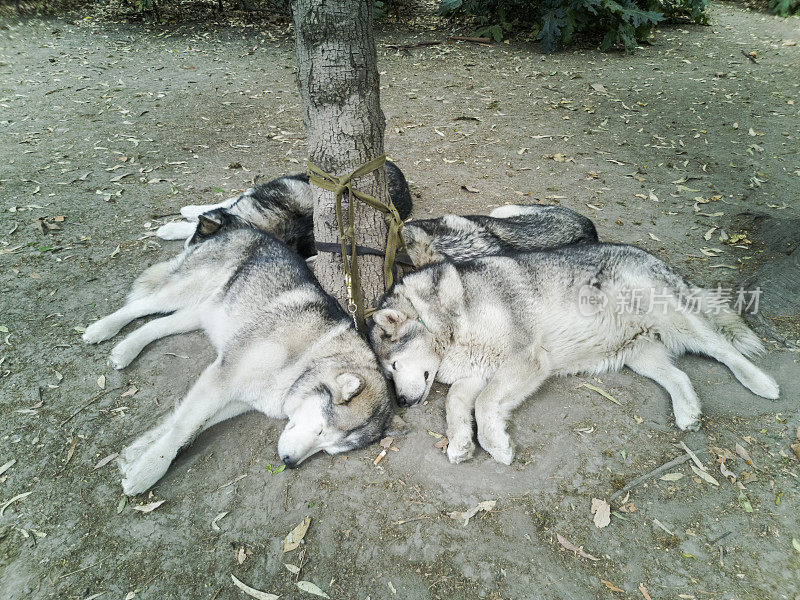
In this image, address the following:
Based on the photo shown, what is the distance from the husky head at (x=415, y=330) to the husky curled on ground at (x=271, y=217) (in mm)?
1580

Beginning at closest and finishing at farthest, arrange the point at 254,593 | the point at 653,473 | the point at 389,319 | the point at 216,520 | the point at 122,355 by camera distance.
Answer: the point at 254,593 → the point at 216,520 → the point at 653,473 → the point at 389,319 → the point at 122,355

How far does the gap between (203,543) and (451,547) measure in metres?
1.51

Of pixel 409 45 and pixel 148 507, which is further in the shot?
pixel 409 45

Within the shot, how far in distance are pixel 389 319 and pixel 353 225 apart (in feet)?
2.73

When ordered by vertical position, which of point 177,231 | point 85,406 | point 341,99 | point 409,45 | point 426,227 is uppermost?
point 341,99

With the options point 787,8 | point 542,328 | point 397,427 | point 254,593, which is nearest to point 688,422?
point 542,328

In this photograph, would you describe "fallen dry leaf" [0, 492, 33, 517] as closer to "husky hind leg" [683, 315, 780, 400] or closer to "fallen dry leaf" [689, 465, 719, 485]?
"fallen dry leaf" [689, 465, 719, 485]

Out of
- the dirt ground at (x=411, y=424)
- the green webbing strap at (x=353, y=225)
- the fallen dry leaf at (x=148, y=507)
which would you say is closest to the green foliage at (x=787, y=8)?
the dirt ground at (x=411, y=424)

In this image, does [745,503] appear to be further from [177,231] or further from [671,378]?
[177,231]

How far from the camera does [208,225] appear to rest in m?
4.91

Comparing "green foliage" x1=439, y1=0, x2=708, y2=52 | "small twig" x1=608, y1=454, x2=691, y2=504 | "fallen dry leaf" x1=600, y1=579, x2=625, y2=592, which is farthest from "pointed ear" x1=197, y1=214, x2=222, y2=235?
"green foliage" x1=439, y1=0, x2=708, y2=52

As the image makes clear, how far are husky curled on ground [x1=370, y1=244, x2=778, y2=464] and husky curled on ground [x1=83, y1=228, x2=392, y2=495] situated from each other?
49cm

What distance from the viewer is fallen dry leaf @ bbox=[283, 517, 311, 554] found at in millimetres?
2984

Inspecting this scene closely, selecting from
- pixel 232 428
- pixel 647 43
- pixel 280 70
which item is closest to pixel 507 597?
pixel 232 428
